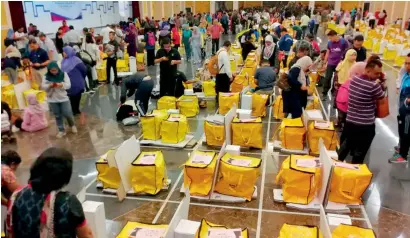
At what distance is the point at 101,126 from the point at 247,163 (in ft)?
11.9

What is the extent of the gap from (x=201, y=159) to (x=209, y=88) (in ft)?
13.6

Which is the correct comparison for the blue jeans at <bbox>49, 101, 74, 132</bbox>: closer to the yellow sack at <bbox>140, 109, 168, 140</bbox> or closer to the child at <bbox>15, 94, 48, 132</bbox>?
the child at <bbox>15, 94, 48, 132</bbox>

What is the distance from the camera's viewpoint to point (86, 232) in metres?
2.14

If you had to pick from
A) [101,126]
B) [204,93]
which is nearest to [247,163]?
[101,126]

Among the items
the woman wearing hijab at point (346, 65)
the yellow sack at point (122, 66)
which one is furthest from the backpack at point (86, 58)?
the woman wearing hijab at point (346, 65)

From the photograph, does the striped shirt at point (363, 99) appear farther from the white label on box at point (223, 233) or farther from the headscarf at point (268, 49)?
the headscarf at point (268, 49)

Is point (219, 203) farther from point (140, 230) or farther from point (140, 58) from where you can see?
point (140, 58)

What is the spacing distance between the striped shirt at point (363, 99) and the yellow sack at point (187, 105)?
363 cm

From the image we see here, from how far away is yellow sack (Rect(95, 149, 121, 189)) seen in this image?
447 cm

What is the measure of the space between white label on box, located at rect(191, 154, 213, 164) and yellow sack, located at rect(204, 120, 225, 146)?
1.26 meters

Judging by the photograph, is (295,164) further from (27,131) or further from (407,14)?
(407,14)

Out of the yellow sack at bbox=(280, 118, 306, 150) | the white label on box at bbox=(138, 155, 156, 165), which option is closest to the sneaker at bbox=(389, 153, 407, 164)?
the yellow sack at bbox=(280, 118, 306, 150)

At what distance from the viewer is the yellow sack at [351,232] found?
2.85m

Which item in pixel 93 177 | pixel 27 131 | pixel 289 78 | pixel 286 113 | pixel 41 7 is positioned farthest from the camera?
pixel 41 7
